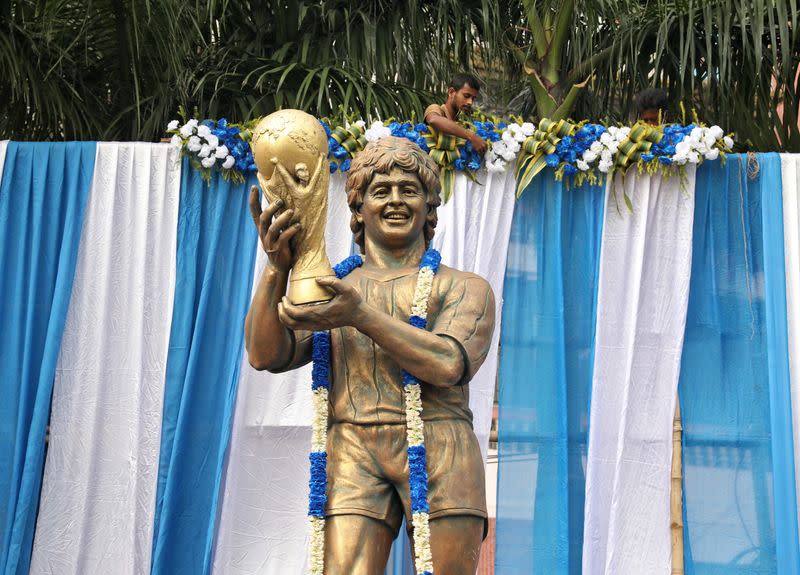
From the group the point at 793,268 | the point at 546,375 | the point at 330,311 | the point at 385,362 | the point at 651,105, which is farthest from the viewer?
the point at 651,105

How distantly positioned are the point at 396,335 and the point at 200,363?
105 inches

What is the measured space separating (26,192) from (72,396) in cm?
98

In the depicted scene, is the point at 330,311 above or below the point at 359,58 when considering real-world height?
below

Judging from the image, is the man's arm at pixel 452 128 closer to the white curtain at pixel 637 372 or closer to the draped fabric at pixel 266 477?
the white curtain at pixel 637 372

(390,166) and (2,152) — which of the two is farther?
(2,152)

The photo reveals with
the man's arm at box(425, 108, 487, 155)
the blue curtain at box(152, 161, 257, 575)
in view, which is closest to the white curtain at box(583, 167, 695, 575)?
the man's arm at box(425, 108, 487, 155)

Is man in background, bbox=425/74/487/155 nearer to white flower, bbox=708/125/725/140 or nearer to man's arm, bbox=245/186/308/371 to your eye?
white flower, bbox=708/125/725/140

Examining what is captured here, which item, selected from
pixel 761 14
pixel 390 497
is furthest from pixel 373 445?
pixel 761 14

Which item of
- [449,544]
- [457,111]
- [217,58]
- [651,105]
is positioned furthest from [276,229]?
[217,58]

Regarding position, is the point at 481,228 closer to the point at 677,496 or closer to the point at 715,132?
the point at 715,132

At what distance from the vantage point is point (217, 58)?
7.18m

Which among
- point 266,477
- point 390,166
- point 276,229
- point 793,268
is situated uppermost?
point 793,268

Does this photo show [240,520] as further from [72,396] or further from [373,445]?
[373,445]

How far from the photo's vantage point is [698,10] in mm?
6953
